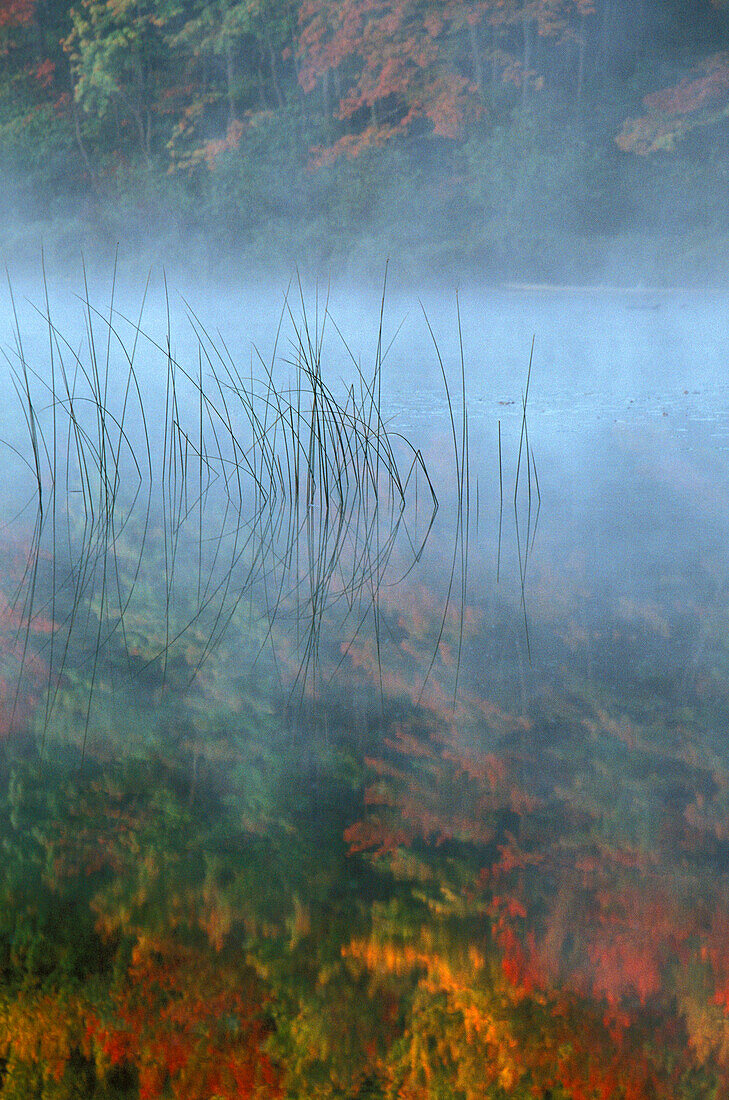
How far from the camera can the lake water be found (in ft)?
3.11

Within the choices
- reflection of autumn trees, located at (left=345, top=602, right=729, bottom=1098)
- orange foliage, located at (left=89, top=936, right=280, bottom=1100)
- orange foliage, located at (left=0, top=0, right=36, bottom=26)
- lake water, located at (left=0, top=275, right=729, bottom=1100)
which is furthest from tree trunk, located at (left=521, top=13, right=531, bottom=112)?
orange foliage, located at (left=89, top=936, right=280, bottom=1100)

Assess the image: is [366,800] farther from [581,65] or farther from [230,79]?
[230,79]

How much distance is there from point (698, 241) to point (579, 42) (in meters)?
2.52

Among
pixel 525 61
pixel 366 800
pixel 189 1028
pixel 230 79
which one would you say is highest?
pixel 230 79

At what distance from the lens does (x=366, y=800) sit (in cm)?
133

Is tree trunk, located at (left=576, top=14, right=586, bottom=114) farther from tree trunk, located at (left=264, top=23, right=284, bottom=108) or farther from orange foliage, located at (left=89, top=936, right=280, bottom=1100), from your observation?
orange foliage, located at (left=89, top=936, right=280, bottom=1100)

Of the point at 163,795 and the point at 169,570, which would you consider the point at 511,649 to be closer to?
the point at 163,795

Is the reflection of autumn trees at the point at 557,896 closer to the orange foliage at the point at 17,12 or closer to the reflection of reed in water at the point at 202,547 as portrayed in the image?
the reflection of reed in water at the point at 202,547

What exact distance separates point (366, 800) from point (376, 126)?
10.9m

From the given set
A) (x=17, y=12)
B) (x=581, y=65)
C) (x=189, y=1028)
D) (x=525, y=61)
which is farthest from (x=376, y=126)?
(x=189, y=1028)

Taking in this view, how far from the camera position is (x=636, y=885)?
1.14 m

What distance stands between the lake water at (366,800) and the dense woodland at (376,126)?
8.32 meters

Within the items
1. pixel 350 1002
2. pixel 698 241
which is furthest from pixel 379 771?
pixel 698 241

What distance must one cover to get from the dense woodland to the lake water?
8.32 meters
